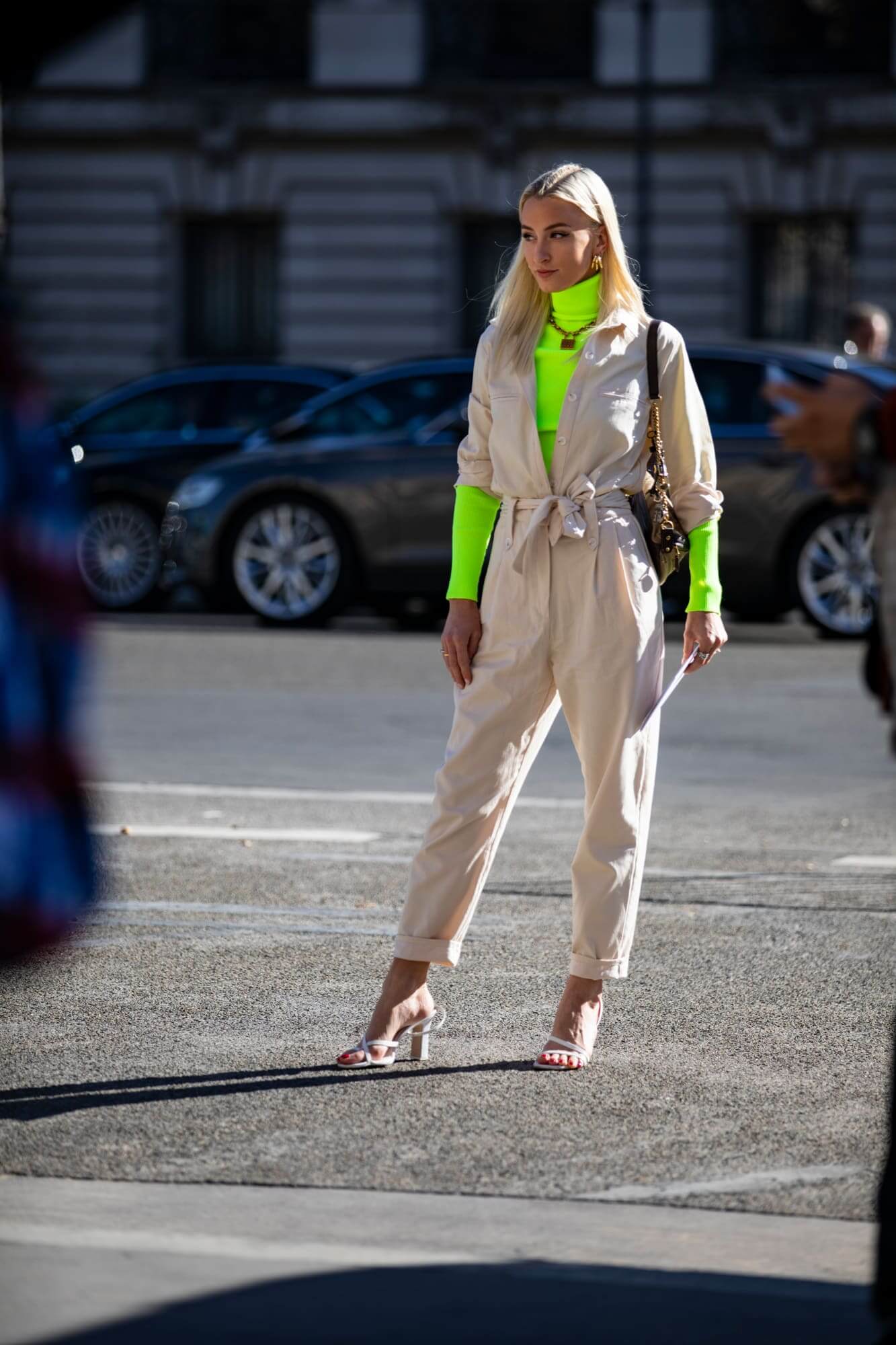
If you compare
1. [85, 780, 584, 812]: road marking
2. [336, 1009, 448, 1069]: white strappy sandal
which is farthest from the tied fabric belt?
[85, 780, 584, 812]: road marking

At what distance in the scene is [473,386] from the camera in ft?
15.7

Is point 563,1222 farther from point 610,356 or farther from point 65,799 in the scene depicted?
point 65,799

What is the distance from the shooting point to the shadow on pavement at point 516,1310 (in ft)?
10.2

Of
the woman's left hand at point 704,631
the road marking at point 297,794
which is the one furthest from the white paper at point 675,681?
the road marking at point 297,794

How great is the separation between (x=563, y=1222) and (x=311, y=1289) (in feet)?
1.59

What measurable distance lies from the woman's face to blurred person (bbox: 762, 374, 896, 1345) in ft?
5.72

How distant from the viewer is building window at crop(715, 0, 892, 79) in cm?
3269

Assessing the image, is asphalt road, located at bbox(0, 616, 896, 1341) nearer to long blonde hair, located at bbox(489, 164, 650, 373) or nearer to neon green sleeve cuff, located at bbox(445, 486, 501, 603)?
neon green sleeve cuff, located at bbox(445, 486, 501, 603)

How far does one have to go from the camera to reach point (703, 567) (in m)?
4.73

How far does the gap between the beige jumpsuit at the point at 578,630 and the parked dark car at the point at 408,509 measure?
9.56 metres

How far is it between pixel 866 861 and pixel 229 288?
91.8 ft

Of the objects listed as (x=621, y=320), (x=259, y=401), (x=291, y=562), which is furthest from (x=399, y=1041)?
(x=259, y=401)

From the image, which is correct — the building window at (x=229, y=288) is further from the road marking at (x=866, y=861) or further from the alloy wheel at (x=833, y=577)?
the road marking at (x=866, y=861)

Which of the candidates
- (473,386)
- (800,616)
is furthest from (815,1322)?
(800,616)
